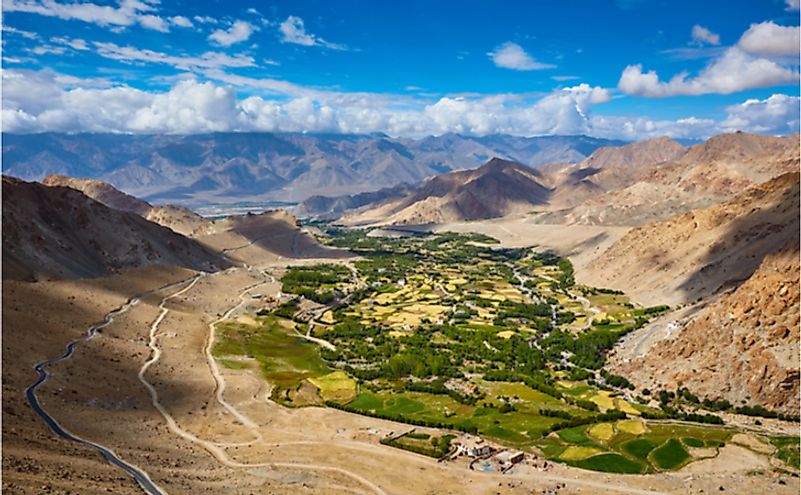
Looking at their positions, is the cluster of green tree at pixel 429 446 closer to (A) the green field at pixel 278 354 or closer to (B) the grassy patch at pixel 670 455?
(A) the green field at pixel 278 354

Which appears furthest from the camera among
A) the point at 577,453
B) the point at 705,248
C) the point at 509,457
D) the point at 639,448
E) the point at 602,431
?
the point at 705,248


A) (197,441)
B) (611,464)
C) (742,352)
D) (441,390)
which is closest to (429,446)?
(611,464)

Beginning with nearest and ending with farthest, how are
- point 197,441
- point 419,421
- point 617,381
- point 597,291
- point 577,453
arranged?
point 197,441 → point 577,453 → point 419,421 → point 617,381 → point 597,291

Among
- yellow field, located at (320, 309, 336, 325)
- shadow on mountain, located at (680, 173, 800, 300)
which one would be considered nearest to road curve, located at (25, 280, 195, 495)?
yellow field, located at (320, 309, 336, 325)

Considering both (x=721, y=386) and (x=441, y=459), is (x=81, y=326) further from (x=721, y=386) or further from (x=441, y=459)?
(x=721, y=386)

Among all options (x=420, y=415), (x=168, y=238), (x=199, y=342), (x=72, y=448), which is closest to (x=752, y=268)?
(x=420, y=415)

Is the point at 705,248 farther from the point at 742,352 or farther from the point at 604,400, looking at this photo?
the point at 604,400

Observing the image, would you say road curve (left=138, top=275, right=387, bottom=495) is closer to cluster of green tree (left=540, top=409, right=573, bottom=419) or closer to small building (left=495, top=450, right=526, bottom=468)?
small building (left=495, top=450, right=526, bottom=468)

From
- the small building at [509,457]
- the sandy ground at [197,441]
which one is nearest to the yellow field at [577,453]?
the sandy ground at [197,441]
